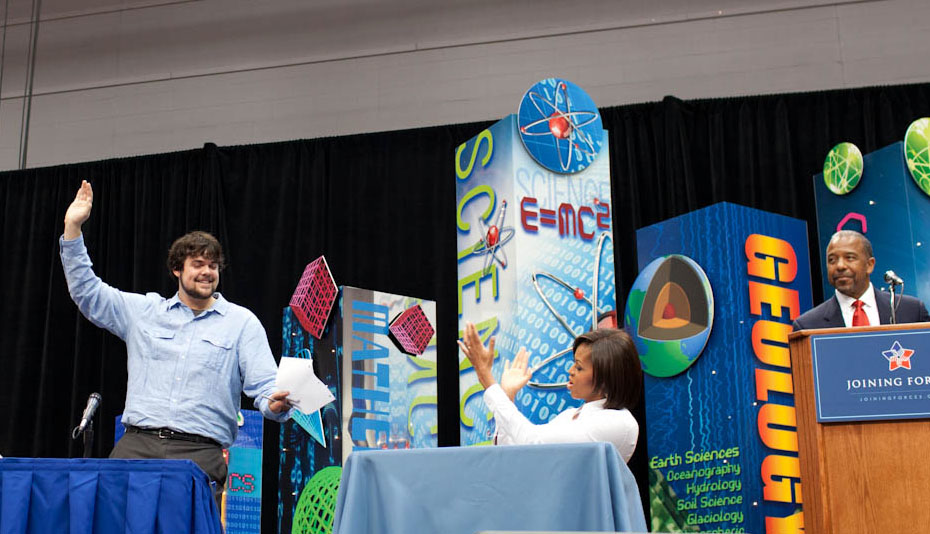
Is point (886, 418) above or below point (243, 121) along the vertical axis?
below

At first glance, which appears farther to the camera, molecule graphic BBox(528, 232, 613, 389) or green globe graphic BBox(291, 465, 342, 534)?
green globe graphic BBox(291, 465, 342, 534)

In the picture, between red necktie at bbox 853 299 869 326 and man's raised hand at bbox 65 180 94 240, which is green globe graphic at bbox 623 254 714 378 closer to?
red necktie at bbox 853 299 869 326

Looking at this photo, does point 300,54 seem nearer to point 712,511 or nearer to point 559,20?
point 559,20

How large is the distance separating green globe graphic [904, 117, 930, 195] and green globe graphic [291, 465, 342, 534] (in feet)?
9.69

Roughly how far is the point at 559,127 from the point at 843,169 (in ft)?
5.61

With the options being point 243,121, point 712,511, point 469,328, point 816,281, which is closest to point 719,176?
point 816,281

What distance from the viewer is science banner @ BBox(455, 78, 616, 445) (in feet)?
14.0

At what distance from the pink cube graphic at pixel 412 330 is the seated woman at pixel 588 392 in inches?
78.9

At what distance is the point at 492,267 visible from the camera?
4.43 metres

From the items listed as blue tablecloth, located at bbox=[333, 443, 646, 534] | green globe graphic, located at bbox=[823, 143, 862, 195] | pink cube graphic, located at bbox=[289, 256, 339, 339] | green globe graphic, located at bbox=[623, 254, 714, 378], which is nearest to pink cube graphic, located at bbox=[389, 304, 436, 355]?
pink cube graphic, located at bbox=[289, 256, 339, 339]

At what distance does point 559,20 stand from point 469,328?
4.65m

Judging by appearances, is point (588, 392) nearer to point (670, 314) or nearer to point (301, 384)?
point (301, 384)

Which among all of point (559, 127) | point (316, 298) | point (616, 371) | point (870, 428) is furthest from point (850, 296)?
point (316, 298)

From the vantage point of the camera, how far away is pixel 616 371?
9.23 ft
